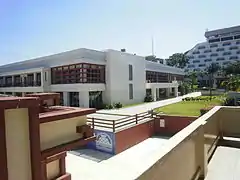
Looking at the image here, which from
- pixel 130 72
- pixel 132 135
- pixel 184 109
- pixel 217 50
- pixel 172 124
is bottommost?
pixel 132 135

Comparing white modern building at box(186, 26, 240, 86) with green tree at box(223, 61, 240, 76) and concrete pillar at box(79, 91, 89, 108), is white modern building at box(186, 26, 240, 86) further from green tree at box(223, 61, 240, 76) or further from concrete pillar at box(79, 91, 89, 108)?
concrete pillar at box(79, 91, 89, 108)

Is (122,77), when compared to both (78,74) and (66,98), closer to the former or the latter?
(78,74)

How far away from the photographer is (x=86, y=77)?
25.4m

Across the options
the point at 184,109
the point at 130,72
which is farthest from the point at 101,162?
the point at 130,72

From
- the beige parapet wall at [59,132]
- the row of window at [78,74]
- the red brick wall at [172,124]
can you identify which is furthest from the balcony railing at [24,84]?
the beige parapet wall at [59,132]

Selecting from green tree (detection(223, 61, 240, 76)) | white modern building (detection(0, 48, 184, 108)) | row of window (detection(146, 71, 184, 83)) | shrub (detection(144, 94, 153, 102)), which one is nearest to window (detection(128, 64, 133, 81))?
white modern building (detection(0, 48, 184, 108))

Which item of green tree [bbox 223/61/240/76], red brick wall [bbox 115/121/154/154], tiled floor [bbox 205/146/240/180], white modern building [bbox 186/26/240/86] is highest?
white modern building [bbox 186/26/240/86]

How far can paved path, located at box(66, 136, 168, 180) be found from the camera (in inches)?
399

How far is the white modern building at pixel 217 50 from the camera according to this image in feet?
301

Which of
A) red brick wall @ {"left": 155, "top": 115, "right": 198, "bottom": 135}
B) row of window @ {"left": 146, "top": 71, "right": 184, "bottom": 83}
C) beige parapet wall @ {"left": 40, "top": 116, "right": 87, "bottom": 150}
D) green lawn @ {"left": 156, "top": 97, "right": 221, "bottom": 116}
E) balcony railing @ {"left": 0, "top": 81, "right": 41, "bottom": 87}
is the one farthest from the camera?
row of window @ {"left": 146, "top": 71, "right": 184, "bottom": 83}

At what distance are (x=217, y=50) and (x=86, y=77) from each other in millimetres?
85330

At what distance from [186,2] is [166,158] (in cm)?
1177

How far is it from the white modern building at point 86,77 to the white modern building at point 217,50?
226ft

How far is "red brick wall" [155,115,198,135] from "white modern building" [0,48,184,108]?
33.7 ft
